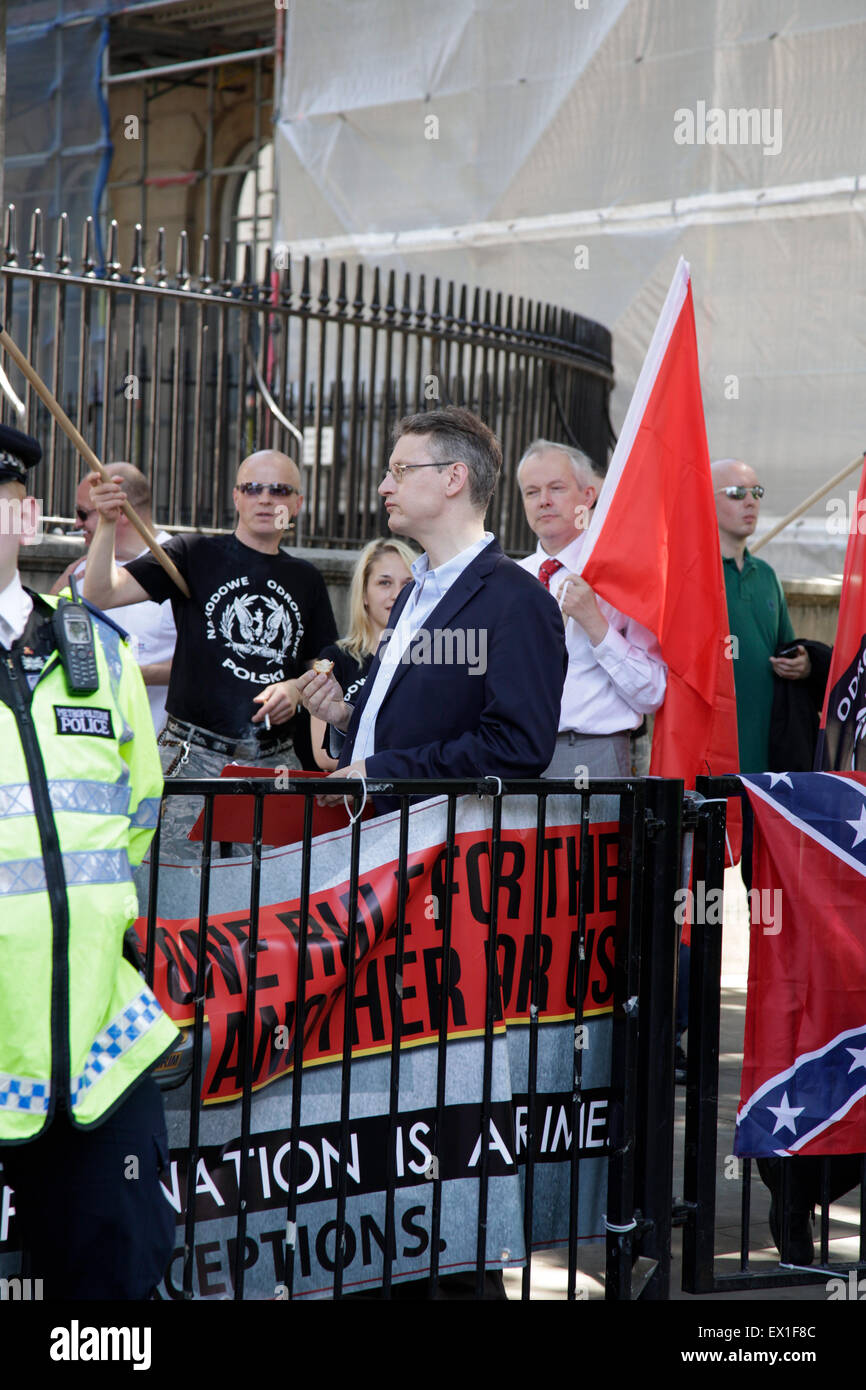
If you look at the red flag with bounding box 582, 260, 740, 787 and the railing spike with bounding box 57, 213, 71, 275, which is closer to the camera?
the red flag with bounding box 582, 260, 740, 787

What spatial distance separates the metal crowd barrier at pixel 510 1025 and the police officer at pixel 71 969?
57 cm

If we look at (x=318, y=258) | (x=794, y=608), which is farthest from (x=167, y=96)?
(x=794, y=608)

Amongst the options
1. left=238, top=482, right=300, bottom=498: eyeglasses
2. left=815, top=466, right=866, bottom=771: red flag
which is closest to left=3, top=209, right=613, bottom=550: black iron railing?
left=238, top=482, right=300, bottom=498: eyeglasses

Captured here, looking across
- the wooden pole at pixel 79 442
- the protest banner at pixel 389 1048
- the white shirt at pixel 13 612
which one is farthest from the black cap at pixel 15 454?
the wooden pole at pixel 79 442

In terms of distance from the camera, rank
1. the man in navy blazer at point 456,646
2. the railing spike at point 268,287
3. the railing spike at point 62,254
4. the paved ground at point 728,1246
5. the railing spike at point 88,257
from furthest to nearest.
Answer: the railing spike at point 268,287
the railing spike at point 88,257
the railing spike at point 62,254
the paved ground at point 728,1246
the man in navy blazer at point 456,646

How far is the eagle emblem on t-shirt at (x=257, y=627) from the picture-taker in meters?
5.75

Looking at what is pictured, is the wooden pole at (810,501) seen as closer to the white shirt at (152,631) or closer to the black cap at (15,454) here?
the white shirt at (152,631)

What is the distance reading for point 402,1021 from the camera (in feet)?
11.8

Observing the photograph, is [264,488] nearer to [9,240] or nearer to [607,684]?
[607,684]

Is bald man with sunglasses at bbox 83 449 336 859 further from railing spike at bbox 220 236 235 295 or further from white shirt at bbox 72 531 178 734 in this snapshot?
railing spike at bbox 220 236 235 295

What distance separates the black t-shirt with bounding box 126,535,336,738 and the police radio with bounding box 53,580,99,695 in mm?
2952

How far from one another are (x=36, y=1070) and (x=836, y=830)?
90.7 inches

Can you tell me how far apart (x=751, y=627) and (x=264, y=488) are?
2.05 metres

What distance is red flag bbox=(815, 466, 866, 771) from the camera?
4949 mm
